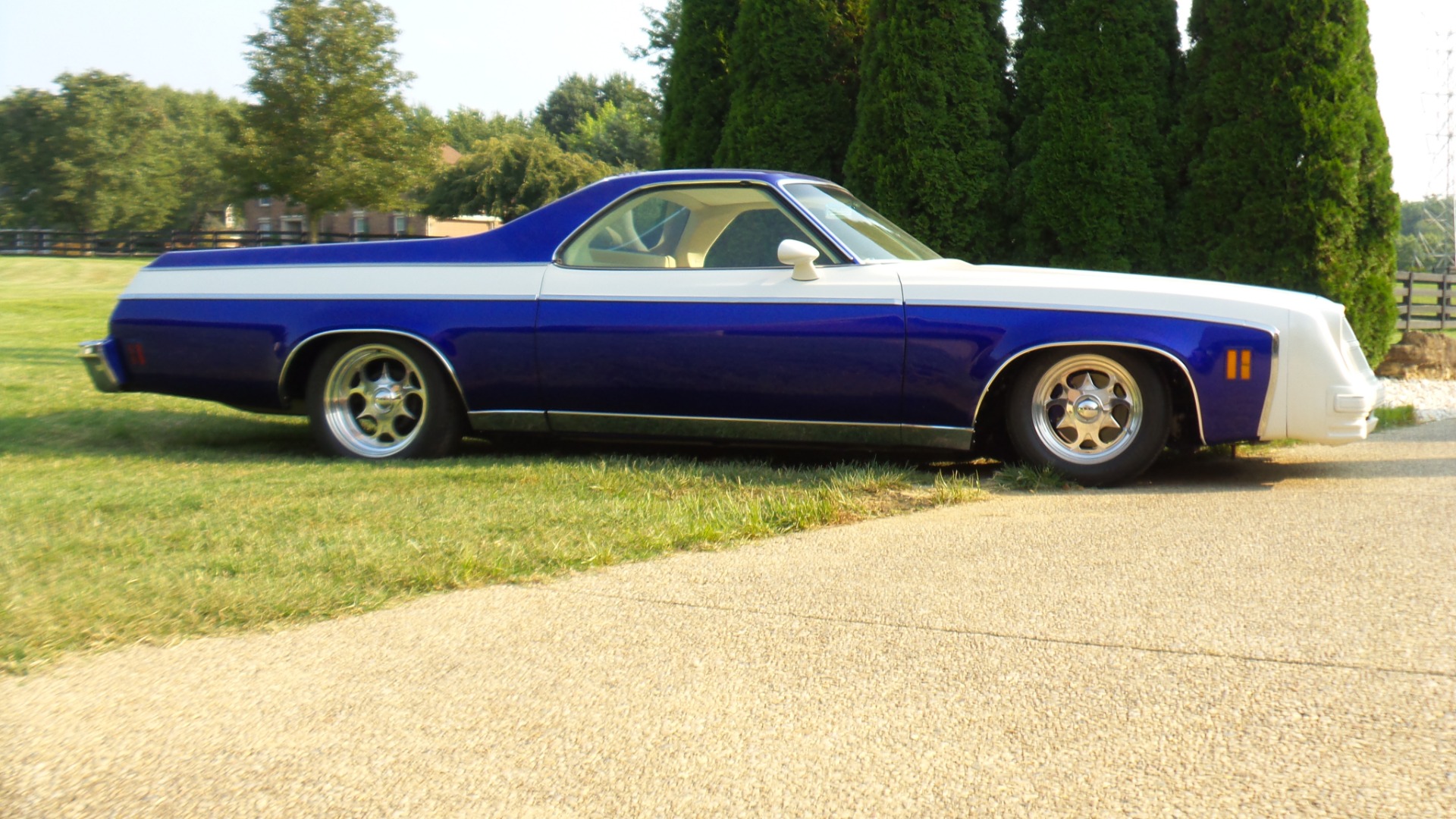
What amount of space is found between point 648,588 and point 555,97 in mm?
107576

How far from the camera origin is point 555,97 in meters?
106

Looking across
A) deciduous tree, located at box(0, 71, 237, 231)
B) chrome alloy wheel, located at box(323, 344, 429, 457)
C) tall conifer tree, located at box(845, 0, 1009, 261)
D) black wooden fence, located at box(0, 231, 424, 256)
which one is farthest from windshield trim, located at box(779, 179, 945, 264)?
deciduous tree, located at box(0, 71, 237, 231)

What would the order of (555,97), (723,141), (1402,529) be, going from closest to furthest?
1. (1402,529)
2. (723,141)
3. (555,97)

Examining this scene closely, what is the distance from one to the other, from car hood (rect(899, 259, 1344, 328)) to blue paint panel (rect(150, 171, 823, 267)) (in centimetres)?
104

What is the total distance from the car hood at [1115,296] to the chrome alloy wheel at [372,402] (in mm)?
2436

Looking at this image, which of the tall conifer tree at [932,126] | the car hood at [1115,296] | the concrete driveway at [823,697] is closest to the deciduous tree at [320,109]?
the tall conifer tree at [932,126]

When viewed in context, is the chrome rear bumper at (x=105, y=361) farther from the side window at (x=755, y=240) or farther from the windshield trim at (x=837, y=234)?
the windshield trim at (x=837, y=234)

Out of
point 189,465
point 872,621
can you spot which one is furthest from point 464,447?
point 872,621

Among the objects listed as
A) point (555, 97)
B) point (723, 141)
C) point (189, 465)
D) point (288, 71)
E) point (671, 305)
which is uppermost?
point (555, 97)

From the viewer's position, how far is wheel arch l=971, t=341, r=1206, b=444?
193 inches

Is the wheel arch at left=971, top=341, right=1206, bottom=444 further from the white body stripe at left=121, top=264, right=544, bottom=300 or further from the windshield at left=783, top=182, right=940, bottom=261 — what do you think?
the white body stripe at left=121, top=264, right=544, bottom=300

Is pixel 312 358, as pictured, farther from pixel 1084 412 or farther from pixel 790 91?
pixel 790 91

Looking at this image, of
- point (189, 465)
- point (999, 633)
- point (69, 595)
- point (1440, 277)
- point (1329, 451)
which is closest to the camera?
point (999, 633)

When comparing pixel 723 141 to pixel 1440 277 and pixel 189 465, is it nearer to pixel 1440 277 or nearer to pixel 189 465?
pixel 189 465
